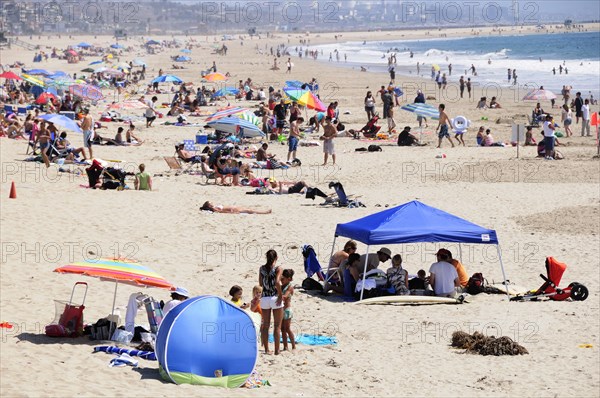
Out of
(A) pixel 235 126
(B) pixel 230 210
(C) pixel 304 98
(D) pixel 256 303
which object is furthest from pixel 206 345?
(C) pixel 304 98

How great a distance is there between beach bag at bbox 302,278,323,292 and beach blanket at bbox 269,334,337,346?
6.66 ft

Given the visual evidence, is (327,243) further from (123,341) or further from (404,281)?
(123,341)

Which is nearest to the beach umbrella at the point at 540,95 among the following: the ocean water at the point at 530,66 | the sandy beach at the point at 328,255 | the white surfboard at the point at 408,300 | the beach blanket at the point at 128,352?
the sandy beach at the point at 328,255

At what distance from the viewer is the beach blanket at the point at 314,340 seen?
35.8 feet

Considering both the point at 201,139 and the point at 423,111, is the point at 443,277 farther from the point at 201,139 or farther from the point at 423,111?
the point at 423,111

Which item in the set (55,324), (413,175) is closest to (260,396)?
(55,324)

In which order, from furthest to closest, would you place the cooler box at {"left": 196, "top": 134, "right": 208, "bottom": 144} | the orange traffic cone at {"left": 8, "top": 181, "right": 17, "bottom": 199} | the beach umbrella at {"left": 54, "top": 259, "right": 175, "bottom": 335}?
the cooler box at {"left": 196, "top": 134, "right": 208, "bottom": 144}, the orange traffic cone at {"left": 8, "top": 181, "right": 17, "bottom": 199}, the beach umbrella at {"left": 54, "top": 259, "right": 175, "bottom": 335}

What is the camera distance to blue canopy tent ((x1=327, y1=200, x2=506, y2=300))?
40.9ft

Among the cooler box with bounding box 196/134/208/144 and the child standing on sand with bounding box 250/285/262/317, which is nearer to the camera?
the child standing on sand with bounding box 250/285/262/317

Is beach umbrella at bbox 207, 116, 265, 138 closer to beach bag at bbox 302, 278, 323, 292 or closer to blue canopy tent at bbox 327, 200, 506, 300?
beach bag at bbox 302, 278, 323, 292

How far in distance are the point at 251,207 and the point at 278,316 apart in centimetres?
839

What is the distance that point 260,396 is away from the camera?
347 inches

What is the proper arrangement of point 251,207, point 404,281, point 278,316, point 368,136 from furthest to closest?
1. point 368,136
2. point 251,207
3. point 404,281
4. point 278,316

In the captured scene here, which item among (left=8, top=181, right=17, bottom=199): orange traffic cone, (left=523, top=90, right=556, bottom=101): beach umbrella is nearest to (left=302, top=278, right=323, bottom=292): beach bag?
(left=8, top=181, right=17, bottom=199): orange traffic cone
